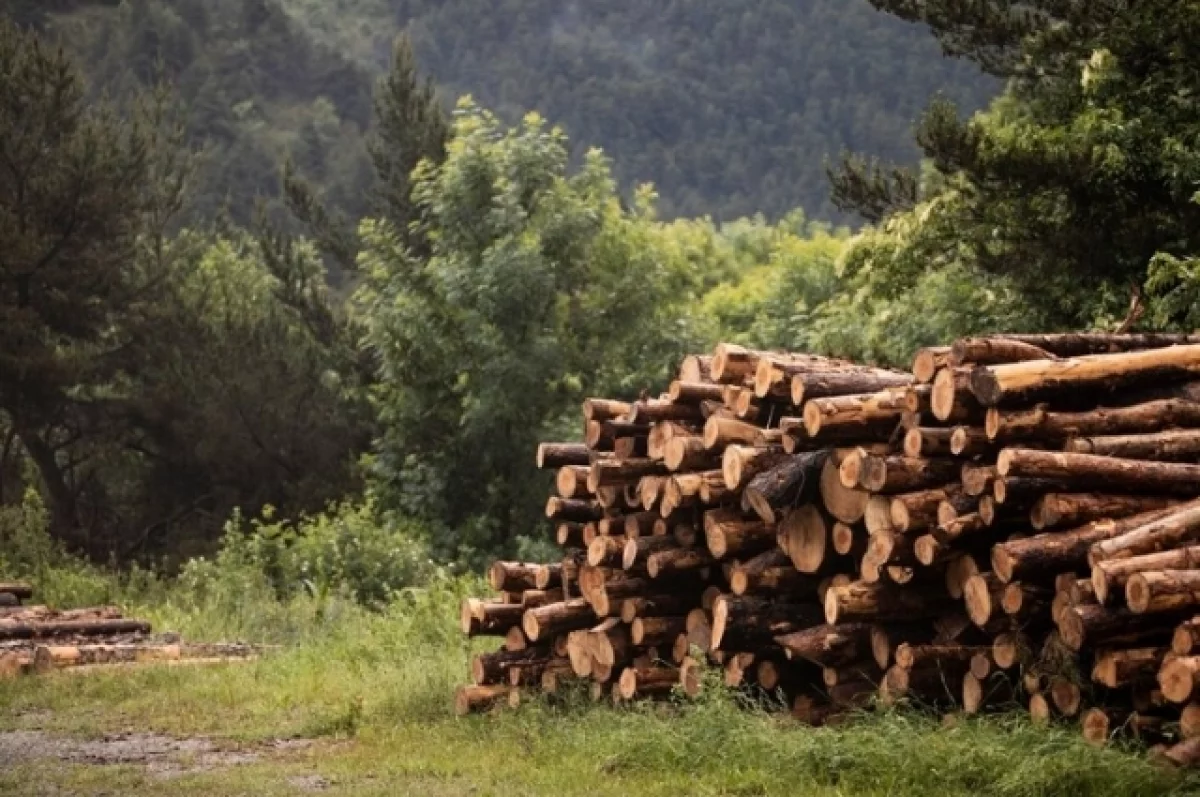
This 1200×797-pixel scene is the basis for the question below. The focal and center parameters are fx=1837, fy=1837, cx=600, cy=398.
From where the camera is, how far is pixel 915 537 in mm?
9938

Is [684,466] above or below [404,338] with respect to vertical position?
below

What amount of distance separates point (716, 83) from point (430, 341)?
104 metres

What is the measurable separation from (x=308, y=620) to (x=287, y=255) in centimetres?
2148

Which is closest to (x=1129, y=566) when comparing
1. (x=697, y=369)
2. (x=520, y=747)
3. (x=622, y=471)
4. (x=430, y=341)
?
(x=520, y=747)

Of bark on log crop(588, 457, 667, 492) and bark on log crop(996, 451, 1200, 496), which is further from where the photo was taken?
bark on log crop(588, 457, 667, 492)

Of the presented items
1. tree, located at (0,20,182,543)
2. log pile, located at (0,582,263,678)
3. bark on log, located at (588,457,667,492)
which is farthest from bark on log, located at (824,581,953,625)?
tree, located at (0,20,182,543)

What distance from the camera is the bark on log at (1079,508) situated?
9.48 m

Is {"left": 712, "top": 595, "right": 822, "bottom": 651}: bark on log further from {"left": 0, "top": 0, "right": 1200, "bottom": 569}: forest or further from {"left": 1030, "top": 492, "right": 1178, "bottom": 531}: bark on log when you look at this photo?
{"left": 0, "top": 0, "right": 1200, "bottom": 569}: forest

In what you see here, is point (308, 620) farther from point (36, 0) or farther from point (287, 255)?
point (36, 0)

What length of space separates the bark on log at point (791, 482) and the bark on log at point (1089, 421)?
111cm

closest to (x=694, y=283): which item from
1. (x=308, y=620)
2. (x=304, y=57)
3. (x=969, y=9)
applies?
(x=969, y=9)

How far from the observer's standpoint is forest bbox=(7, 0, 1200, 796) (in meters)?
11.0

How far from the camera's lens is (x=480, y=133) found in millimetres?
31984

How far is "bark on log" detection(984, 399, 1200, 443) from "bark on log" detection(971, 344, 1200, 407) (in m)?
0.10
